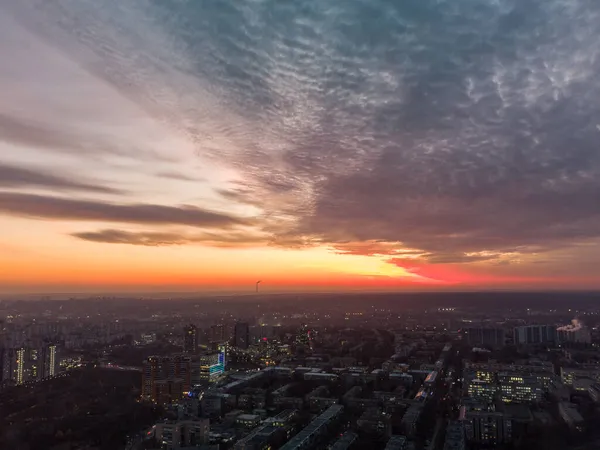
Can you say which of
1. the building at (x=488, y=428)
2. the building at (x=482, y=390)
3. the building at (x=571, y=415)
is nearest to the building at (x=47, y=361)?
the building at (x=482, y=390)

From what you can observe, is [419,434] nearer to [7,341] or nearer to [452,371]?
[452,371]

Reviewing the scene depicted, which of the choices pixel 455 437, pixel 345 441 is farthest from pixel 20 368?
pixel 455 437

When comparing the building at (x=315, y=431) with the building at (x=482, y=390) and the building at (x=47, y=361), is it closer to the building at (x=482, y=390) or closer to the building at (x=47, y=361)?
the building at (x=482, y=390)

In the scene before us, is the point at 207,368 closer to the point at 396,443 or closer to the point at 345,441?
the point at 345,441

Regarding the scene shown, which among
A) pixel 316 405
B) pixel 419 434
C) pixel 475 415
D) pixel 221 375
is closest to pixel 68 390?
pixel 221 375

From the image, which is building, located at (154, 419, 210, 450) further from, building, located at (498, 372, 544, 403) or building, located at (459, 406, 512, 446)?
building, located at (498, 372, 544, 403)
